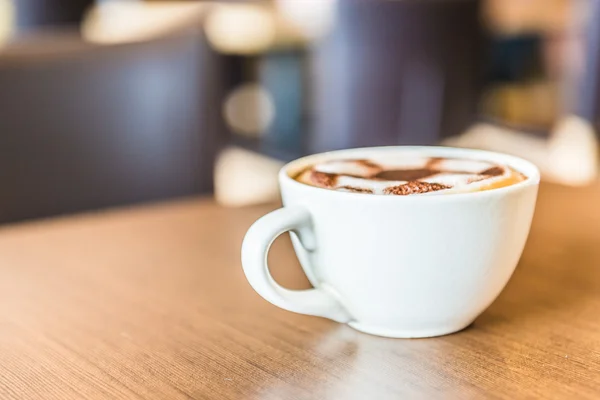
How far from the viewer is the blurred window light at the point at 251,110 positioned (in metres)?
3.06

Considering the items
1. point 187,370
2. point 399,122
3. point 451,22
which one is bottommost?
point 399,122

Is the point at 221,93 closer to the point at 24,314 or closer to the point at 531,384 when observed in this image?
the point at 24,314

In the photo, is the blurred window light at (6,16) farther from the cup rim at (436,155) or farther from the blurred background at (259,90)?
the cup rim at (436,155)

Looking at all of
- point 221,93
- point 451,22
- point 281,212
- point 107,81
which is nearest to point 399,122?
point 451,22

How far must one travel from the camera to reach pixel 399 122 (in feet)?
6.24

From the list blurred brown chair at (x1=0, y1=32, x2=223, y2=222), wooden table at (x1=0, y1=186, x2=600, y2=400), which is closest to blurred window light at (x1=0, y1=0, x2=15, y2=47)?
blurred brown chair at (x1=0, y1=32, x2=223, y2=222)

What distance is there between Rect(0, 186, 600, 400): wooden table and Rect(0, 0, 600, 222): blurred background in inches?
14.0

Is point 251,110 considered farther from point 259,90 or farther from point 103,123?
point 103,123

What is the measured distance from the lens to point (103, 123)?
93 cm

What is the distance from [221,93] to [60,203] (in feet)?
0.92

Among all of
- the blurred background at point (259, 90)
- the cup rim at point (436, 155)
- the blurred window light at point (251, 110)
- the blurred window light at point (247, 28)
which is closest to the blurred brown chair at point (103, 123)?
the blurred background at point (259, 90)

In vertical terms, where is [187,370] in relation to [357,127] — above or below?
above

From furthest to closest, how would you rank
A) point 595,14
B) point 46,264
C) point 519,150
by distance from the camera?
point 595,14
point 519,150
point 46,264

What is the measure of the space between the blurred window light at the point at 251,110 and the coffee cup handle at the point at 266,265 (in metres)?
2.68
